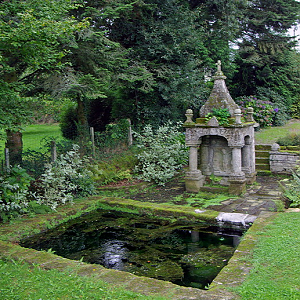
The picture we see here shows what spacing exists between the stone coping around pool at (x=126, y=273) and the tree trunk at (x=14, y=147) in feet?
7.61

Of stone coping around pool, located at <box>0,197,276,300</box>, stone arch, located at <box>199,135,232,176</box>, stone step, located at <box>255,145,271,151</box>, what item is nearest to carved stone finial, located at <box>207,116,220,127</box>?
stone arch, located at <box>199,135,232,176</box>

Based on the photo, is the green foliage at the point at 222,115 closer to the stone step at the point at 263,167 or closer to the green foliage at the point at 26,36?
the stone step at the point at 263,167

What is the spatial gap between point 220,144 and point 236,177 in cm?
129

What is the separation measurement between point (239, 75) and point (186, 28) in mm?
9455

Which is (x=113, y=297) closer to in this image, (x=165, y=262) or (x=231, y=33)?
(x=165, y=262)

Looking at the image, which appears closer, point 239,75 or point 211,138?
point 211,138

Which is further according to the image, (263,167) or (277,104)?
(277,104)

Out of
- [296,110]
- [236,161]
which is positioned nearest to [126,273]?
[236,161]

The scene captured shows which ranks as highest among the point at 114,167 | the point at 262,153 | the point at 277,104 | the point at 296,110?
the point at 277,104

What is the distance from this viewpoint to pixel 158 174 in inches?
460

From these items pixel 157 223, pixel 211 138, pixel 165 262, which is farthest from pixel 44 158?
pixel 165 262

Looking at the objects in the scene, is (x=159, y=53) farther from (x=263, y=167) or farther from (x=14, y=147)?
(x=14, y=147)

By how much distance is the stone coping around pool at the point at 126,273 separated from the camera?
4.30 metres

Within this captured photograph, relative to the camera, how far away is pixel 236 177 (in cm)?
1003
